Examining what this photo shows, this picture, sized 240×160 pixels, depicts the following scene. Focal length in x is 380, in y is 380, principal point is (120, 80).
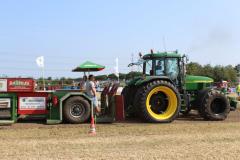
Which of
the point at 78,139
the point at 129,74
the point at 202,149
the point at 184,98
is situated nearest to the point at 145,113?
the point at 184,98

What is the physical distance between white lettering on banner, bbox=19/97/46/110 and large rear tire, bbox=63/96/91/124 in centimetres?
66

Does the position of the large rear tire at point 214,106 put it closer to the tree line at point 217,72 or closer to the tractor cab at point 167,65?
the tractor cab at point 167,65

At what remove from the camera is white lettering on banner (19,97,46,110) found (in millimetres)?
11023

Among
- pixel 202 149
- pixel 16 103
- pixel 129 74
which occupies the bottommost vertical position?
pixel 202 149

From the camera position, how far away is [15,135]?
29.3ft

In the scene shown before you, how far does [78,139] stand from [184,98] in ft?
16.1

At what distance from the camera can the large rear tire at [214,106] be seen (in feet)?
39.3

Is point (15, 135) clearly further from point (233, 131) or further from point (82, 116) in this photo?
point (233, 131)

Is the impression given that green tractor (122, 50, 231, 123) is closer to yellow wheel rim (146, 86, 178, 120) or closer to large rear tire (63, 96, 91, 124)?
yellow wheel rim (146, 86, 178, 120)

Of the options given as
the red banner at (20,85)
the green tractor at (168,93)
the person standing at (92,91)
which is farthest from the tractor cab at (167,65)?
the red banner at (20,85)

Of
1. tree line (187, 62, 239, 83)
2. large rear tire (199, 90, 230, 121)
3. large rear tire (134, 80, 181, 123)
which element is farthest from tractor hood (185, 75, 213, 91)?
tree line (187, 62, 239, 83)

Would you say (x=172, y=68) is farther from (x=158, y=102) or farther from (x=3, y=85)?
(x=3, y=85)

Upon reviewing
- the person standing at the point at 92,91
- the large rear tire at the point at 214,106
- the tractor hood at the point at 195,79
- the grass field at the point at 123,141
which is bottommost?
the grass field at the point at 123,141

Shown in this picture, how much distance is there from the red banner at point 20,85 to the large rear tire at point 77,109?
1.14 meters
